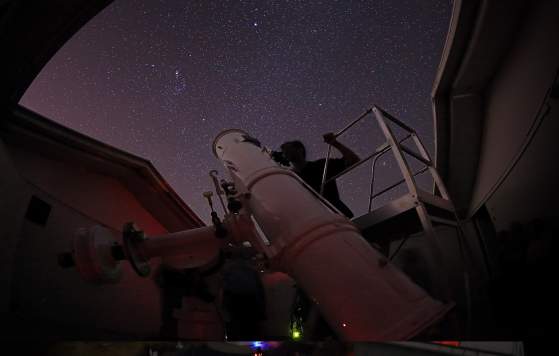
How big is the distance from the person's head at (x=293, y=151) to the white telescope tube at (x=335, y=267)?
6.21 ft

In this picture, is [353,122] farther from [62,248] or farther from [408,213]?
[62,248]

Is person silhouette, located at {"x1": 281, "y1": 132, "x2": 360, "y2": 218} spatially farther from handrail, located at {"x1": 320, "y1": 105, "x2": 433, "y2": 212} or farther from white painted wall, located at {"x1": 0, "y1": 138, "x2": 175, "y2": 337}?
white painted wall, located at {"x1": 0, "y1": 138, "x2": 175, "y2": 337}

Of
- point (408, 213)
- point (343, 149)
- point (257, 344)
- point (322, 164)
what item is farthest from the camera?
point (322, 164)

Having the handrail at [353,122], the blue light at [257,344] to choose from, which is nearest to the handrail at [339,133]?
the handrail at [353,122]

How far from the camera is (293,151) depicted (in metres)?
4.67

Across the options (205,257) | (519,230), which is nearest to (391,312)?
(205,257)

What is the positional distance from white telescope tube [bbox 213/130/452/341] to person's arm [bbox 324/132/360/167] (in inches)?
60.9

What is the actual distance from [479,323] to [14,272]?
496 centimetres

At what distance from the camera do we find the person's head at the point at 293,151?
4646 mm

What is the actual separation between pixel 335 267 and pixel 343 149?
257cm

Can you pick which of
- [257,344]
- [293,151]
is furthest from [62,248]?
Answer: [257,344]

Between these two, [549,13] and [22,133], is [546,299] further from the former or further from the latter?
[22,133]

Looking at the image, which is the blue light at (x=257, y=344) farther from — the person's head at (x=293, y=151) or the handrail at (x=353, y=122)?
the person's head at (x=293, y=151)

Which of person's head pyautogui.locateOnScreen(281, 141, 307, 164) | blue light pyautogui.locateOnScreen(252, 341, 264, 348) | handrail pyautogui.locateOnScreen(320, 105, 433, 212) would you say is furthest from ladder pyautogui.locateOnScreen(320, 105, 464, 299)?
blue light pyautogui.locateOnScreen(252, 341, 264, 348)
